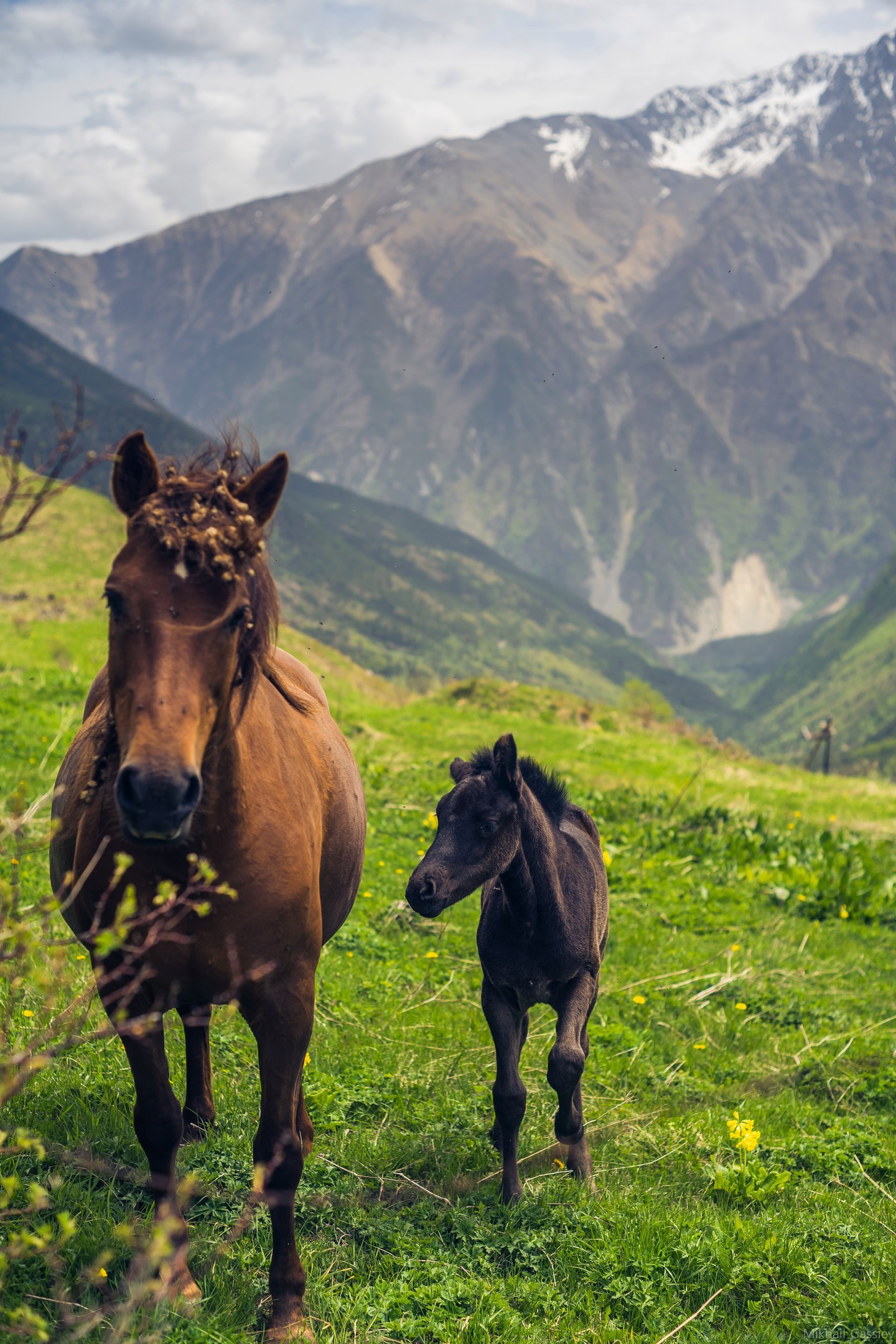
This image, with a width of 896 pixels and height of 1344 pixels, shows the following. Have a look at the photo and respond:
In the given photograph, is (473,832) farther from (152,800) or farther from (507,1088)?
(152,800)

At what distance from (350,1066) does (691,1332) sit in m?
3.17

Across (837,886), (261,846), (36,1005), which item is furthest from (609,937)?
(261,846)

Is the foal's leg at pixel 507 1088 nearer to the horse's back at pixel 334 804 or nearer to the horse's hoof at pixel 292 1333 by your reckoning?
the horse's back at pixel 334 804

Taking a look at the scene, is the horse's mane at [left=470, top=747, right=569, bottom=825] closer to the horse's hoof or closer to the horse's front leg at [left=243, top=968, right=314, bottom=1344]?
the horse's front leg at [left=243, top=968, right=314, bottom=1344]

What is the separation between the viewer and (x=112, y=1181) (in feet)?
17.3

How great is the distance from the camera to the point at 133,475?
161 inches

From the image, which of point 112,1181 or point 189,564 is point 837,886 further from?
point 189,564

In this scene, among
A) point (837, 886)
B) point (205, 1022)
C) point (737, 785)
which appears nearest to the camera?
point (205, 1022)

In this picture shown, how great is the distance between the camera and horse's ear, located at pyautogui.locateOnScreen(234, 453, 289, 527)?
4.31m

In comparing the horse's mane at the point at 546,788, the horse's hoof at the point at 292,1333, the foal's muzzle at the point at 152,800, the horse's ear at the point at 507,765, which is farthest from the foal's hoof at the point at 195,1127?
the foal's muzzle at the point at 152,800

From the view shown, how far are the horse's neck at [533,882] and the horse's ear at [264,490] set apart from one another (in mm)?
2833

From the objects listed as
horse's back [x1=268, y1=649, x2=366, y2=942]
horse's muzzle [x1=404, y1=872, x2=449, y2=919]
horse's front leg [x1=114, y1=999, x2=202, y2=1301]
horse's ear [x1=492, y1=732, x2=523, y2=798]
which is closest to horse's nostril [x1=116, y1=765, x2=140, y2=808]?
horse's front leg [x1=114, y1=999, x2=202, y2=1301]

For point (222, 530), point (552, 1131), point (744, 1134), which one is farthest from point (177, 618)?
point (744, 1134)

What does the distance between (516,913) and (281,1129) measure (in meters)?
2.17
